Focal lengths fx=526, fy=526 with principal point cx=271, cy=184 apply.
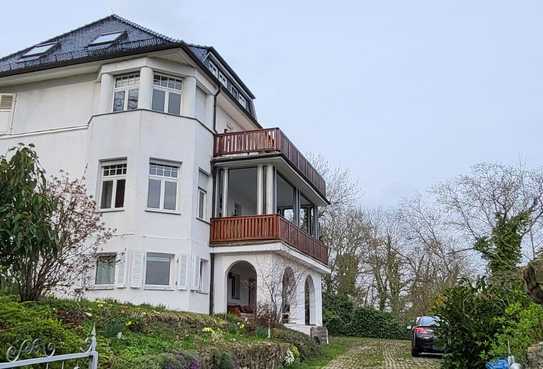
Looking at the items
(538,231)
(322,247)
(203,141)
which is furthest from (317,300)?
(538,231)

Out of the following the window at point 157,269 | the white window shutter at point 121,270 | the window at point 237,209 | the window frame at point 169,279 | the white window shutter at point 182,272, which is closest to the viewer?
the white window shutter at point 121,270

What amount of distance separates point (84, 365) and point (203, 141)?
15.0 metres

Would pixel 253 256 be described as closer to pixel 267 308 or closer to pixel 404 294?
pixel 267 308

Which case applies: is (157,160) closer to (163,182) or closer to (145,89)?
(163,182)

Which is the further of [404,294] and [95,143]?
[404,294]

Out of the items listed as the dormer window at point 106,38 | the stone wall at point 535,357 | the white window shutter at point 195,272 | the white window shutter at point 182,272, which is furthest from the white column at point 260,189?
the stone wall at point 535,357

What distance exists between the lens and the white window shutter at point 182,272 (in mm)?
18578

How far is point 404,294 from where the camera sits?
4116 centimetres

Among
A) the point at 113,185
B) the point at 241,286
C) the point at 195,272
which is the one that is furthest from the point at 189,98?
the point at 241,286

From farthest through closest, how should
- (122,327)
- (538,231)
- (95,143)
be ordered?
(538,231) → (95,143) → (122,327)

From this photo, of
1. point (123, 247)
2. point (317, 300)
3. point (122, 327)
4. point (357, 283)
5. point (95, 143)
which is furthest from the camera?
point (357, 283)

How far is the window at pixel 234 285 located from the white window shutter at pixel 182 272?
6299mm

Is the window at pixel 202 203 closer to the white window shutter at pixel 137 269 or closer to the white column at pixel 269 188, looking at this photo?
the white column at pixel 269 188

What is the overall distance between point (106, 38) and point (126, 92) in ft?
13.7
